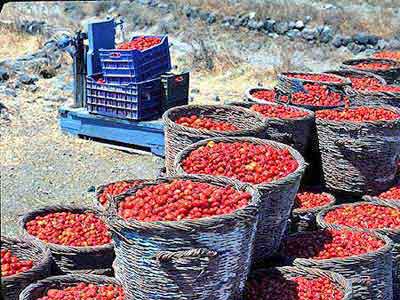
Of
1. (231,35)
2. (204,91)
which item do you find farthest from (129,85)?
(231,35)

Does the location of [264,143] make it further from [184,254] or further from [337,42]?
[337,42]

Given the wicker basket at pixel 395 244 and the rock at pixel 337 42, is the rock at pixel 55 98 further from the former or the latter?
the rock at pixel 337 42

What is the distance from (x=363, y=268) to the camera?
14.0 ft

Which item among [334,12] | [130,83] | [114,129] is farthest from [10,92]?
[334,12]

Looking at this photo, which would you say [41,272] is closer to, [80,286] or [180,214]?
[80,286]

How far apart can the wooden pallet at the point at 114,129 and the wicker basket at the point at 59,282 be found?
387 centimetres

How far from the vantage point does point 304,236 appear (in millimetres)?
4738

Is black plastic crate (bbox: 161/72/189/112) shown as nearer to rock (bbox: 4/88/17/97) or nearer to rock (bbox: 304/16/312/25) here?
rock (bbox: 4/88/17/97)

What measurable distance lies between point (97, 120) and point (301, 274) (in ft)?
14.9

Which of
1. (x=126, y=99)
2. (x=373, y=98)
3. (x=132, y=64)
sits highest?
(x=373, y=98)

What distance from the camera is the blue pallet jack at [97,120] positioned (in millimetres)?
7887

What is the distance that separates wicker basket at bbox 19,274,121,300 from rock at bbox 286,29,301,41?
40.8ft

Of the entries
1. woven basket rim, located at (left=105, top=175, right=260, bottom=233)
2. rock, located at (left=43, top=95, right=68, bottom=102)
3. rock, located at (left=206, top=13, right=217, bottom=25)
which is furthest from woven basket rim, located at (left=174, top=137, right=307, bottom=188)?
rock, located at (left=206, top=13, right=217, bottom=25)

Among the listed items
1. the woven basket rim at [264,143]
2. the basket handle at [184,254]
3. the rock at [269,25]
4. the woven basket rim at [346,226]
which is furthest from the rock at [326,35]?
the basket handle at [184,254]
